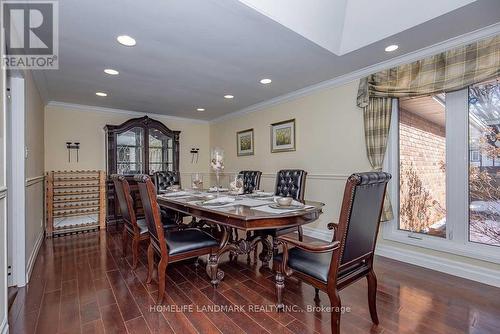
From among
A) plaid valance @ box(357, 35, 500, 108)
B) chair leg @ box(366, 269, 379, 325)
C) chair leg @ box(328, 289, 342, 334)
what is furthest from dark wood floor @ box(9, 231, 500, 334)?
plaid valance @ box(357, 35, 500, 108)

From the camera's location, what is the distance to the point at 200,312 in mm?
1812

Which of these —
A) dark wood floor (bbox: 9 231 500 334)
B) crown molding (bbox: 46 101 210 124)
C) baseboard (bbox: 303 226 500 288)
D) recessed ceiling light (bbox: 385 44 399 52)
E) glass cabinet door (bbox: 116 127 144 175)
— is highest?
recessed ceiling light (bbox: 385 44 399 52)

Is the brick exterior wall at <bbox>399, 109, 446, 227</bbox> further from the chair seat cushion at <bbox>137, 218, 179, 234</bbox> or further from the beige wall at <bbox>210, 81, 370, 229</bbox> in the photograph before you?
the chair seat cushion at <bbox>137, 218, 179, 234</bbox>

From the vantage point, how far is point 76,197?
4328 mm

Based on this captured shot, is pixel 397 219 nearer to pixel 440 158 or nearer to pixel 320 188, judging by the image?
pixel 440 158

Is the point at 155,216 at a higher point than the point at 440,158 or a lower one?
lower

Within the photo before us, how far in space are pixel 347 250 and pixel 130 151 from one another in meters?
4.54

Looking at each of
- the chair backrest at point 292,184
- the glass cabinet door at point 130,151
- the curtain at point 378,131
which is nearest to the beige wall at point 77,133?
the glass cabinet door at point 130,151

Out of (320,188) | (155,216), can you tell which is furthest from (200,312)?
(320,188)

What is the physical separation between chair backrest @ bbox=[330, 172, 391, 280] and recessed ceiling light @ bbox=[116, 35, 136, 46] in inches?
89.0

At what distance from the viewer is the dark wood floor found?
1.64 meters

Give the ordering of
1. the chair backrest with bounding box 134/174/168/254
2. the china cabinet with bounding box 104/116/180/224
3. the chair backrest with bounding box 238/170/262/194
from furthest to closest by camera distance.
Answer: the china cabinet with bounding box 104/116/180/224, the chair backrest with bounding box 238/170/262/194, the chair backrest with bounding box 134/174/168/254

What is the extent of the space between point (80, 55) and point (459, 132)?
393cm

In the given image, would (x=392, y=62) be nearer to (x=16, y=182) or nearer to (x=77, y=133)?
(x=16, y=182)
